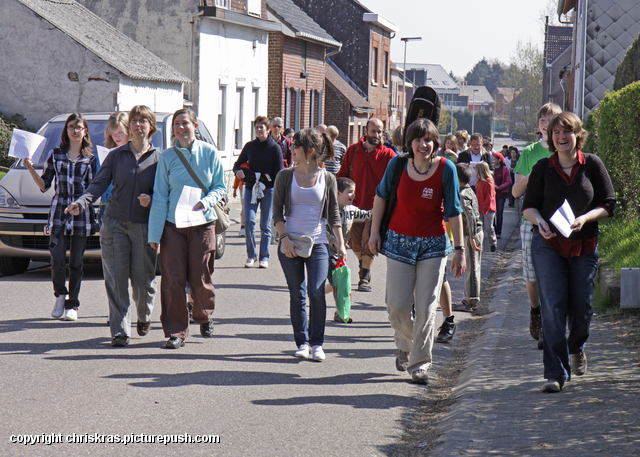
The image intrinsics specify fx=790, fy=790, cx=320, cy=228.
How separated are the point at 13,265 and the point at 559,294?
307 inches

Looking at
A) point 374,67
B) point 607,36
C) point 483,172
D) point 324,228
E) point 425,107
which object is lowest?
Answer: point 324,228

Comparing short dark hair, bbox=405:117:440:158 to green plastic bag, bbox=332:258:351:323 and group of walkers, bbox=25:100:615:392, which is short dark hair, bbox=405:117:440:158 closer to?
group of walkers, bbox=25:100:615:392

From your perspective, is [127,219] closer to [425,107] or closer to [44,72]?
[425,107]

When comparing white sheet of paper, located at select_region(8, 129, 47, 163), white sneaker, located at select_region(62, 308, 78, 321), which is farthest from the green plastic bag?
→ white sheet of paper, located at select_region(8, 129, 47, 163)

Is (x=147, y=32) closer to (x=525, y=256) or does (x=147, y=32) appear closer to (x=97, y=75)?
(x=97, y=75)

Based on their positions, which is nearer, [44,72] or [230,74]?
[44,72]

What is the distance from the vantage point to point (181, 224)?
6.56 m

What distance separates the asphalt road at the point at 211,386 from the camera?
4.71m

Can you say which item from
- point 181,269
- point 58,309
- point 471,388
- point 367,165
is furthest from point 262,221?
point 471,388

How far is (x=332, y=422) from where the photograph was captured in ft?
16.5

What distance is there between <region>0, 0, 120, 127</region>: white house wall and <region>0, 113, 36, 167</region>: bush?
18cm

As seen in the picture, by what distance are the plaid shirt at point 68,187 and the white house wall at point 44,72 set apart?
1116 centimetres

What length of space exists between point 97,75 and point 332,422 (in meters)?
15.4

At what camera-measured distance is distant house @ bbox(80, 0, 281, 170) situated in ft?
75.7
